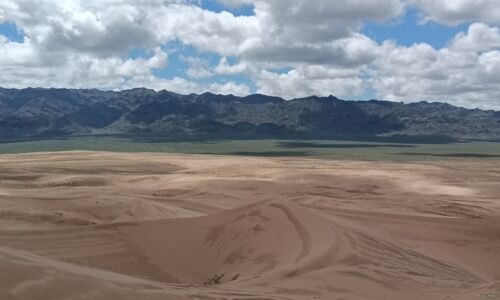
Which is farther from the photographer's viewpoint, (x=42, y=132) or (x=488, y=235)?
(x=42, y=132)

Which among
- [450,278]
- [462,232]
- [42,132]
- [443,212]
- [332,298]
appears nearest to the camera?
[332,298]

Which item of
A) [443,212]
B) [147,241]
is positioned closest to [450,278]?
[147,241]

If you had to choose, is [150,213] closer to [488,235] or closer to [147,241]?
[147,241]

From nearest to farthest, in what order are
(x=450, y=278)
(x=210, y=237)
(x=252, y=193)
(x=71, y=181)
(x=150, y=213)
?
1. (x=450, y=278)
2. (x=210, y=237)
3. (x=150, y=213)
4. (x=252, y=193)
5. (x=71, y=181)

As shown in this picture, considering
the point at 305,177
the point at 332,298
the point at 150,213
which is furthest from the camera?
the point at 305,177

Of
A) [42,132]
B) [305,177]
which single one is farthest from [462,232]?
[42,132]

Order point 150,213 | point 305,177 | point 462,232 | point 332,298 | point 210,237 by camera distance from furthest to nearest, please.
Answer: point 305,177 → point 462,232 → point 150,213 → point 210,237 → point 332,298

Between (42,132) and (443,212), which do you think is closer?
(443,212)

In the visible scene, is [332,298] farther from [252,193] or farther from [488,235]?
[252,193]
